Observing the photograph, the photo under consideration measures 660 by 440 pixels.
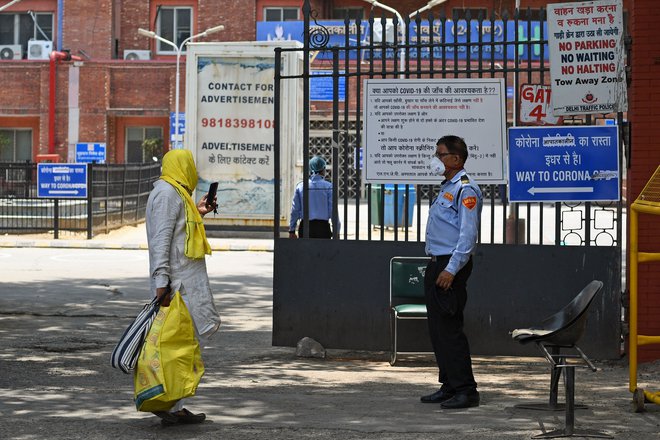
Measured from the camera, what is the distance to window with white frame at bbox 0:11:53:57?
1949 inches

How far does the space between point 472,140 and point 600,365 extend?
2201 millimetres

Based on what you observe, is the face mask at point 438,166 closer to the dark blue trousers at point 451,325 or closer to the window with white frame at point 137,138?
the dark blue trousers at point 451,325

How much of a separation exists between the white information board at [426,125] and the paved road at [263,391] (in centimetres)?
170

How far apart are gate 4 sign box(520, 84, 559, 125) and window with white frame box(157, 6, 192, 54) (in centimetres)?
4014

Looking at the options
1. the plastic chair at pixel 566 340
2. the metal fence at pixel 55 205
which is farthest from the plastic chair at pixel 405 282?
the metal fence at pixel 55 205

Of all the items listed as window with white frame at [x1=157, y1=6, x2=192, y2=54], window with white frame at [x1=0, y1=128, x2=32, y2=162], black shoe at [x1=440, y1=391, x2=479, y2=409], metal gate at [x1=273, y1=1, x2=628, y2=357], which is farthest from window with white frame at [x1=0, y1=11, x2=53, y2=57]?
black shoe at [x1=440, y1=391, x2=479, y2=409]

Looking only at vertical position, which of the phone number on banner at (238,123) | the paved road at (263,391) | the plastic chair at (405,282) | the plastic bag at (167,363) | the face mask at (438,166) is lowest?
the paved road at (263,391)

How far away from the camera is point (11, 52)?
4884cm

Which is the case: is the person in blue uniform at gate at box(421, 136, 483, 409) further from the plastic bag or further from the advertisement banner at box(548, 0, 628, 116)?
the advertisement banner at box(548, 0, 628, 116)

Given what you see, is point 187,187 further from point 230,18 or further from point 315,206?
point 230,18

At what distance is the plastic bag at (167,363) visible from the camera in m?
7.19

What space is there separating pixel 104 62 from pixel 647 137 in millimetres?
39081

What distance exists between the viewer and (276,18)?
1911 inches

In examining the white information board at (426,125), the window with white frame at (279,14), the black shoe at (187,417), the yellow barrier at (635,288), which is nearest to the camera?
the black shoe at (187,417)
